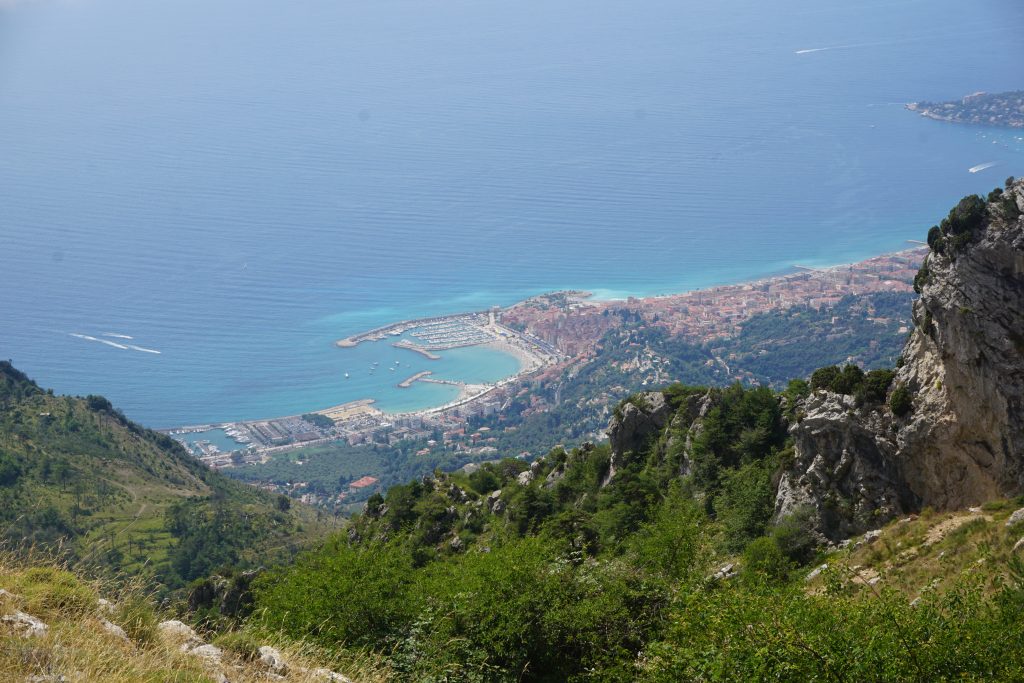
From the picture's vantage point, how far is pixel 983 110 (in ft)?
465

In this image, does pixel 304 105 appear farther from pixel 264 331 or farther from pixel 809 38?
pixel 809 38

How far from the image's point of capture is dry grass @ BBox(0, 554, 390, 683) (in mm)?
5270

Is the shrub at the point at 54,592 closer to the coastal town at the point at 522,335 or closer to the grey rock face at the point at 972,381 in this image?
the grey rock face at the point at 972,381

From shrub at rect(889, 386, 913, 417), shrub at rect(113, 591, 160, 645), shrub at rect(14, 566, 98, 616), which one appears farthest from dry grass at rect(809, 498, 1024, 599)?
shrub at rect(14, 566, 98, 616)

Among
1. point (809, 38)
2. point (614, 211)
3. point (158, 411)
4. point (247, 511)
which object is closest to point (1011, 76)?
point (809, 38)

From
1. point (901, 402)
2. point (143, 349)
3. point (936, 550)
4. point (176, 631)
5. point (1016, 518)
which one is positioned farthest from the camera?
point (143, 349)

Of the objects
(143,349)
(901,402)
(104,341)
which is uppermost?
(104,341)

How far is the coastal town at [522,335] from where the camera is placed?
245 ft

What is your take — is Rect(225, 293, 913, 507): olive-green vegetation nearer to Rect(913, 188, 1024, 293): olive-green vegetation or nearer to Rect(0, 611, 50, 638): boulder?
Rect(913, 188, 1024, 293): olive-green vegetation

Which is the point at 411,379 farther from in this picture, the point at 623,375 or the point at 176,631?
the point at 176,631

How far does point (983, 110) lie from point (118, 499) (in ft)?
470

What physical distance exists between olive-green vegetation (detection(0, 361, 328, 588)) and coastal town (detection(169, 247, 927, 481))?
21524 mm

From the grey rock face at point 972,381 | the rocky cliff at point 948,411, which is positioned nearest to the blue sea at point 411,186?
the rocky cliff at point 948,411

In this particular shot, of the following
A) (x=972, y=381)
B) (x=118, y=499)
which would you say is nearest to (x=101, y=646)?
(x=972, y=381)
